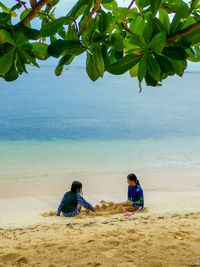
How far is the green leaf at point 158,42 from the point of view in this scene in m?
1.07

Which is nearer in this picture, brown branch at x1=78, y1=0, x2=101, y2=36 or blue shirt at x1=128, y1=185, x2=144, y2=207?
brown branch at x1=78, y1=0, x2=101, y2=36

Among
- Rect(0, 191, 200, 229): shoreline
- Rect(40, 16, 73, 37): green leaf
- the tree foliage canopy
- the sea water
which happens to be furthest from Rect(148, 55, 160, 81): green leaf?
the sea water

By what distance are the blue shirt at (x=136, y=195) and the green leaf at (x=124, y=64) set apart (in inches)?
176

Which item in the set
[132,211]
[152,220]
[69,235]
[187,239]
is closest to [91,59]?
[187,239]

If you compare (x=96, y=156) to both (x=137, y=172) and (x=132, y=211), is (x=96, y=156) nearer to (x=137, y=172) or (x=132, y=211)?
(x=137, y=172)

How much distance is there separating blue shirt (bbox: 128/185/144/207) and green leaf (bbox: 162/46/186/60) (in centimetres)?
446

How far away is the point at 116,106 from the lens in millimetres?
29328

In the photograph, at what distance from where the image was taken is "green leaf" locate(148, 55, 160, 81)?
119cm

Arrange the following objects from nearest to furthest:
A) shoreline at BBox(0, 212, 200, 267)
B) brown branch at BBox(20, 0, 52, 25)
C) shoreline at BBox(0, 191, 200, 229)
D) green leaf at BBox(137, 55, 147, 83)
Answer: green leaf at BBox(137, 55, 147, 83), brown branch at BBox(20, 0, 52, 25), shoreline at BBox(0, 212, 200, 267), shoreline at BBox(0, 191, 200, 229)

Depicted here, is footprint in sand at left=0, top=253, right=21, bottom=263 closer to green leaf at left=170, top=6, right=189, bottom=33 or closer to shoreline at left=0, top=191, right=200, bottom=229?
shoreline at left=0, top=191, right=200, bottom=229

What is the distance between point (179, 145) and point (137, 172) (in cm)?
426

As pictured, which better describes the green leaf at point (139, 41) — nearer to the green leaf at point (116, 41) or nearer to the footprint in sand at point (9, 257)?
the green leaf at point (116, 41)

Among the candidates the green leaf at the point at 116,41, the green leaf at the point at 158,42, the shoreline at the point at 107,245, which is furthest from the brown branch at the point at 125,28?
the shoreline at the point at 107,245

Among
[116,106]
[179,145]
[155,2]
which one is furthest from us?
[116,106]
